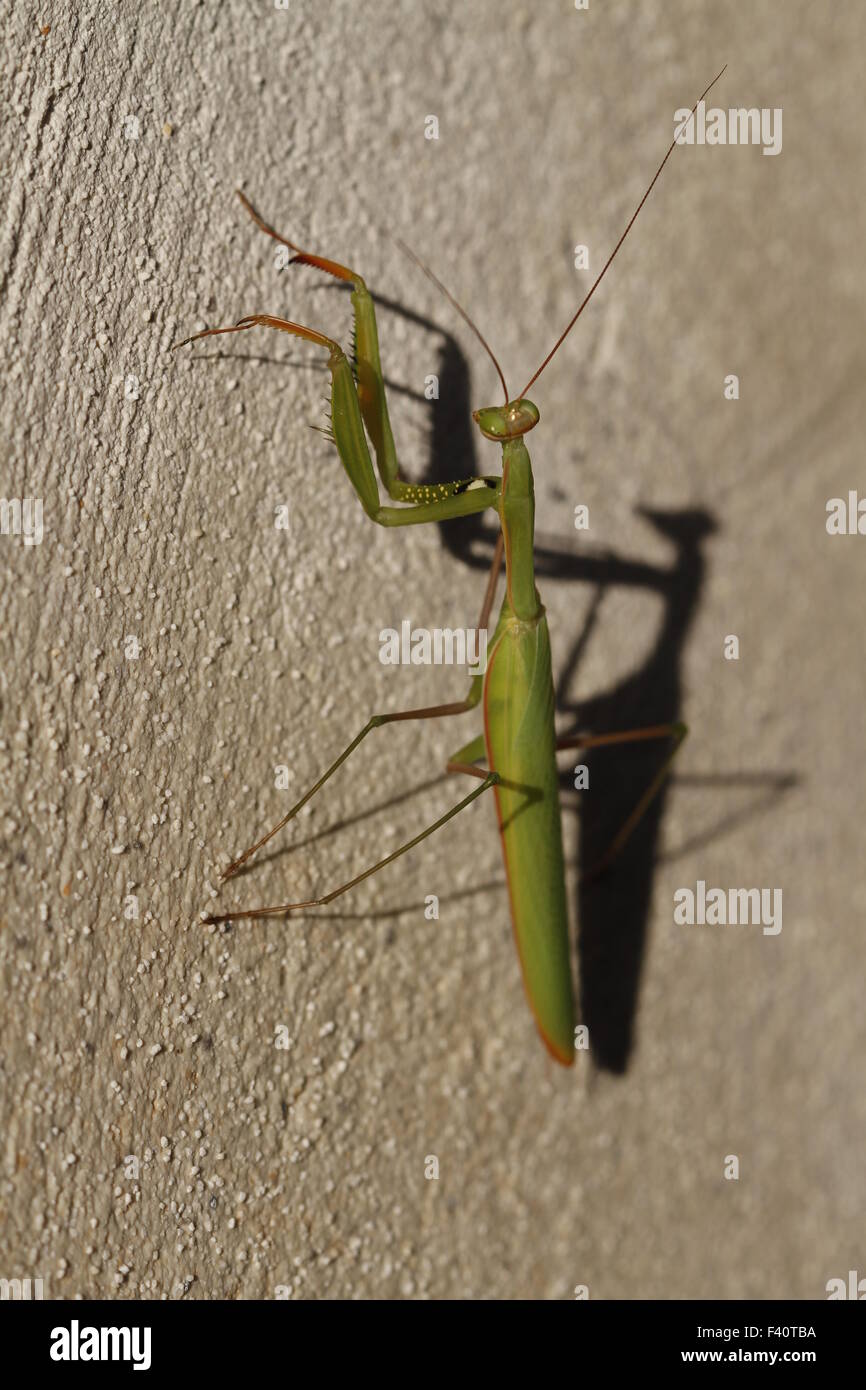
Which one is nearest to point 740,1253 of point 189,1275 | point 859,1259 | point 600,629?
point 859,1259

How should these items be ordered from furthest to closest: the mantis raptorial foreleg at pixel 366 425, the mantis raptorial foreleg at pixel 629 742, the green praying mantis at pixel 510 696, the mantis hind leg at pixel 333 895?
the mantis raptorial foreleg at pixel 629 742, the mantis hind leg at pixel 333 895, the green praying mantis at pixel 510 696, the mantis raptorial foreleg at pixel 366 425

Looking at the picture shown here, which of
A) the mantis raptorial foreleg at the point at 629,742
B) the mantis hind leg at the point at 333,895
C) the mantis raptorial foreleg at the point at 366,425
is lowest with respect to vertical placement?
the mantis hind leg at the point at 333,895

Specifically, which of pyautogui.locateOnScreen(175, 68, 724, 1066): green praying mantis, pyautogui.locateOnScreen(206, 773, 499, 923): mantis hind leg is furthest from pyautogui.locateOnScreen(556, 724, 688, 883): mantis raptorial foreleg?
pyautogui.locateOnScreen(206, 773, 499, 923): mantis hind leg

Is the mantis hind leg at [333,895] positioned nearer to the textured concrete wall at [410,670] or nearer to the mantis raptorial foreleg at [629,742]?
the textured concrete wall at [410,670]

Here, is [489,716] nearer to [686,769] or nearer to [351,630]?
[351,630]

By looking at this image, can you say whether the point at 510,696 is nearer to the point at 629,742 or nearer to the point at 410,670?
the point at 410,670

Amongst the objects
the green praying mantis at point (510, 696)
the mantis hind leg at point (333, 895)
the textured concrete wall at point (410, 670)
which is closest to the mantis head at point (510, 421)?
the green praying mantis at point (510, 696)

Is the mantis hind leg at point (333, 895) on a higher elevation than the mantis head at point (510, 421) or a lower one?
lower

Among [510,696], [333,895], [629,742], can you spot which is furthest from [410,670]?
[629,742]
